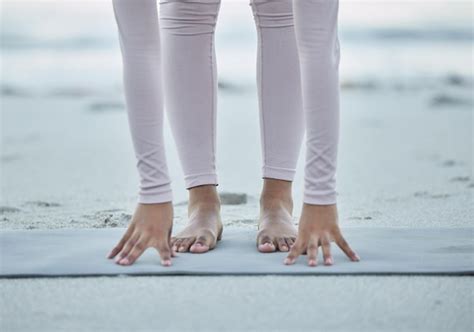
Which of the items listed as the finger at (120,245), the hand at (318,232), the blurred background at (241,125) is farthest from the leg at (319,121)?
the blurred background at (241,125)

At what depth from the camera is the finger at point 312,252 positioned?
2152 millimetres

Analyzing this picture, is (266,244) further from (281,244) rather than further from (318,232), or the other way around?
(318,232)

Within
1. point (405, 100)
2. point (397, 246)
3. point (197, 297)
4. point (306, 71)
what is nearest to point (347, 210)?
point (397, 246)

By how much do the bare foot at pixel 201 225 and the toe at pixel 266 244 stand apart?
0.12 m

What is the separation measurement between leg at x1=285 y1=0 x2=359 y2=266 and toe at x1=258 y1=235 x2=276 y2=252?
5.5 inches

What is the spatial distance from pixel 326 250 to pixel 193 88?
0.65 m

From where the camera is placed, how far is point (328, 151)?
2211 mm

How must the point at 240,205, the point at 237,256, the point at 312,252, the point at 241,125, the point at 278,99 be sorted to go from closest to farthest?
the point at 312,252, the point at 237,256, the point at 278,99, the point at 240,205, the point at 241,125

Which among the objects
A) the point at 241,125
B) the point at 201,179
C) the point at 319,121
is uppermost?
the point at 319,121

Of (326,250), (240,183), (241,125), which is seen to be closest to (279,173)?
(326,250)

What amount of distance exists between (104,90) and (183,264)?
597 centimetres

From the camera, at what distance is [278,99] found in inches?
103

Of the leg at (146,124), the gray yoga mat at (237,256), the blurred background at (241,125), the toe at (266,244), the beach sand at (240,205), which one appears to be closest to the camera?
the beach sand at (240,205)

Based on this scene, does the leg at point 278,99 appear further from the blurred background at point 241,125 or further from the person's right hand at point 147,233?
the person's right hand at point 147,233
